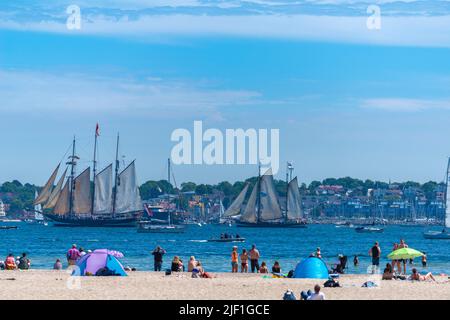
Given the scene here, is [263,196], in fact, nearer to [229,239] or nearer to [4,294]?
[229,239]

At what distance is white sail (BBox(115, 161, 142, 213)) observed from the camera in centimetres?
14838

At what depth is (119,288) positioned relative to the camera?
110 ft

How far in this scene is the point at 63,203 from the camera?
527ft

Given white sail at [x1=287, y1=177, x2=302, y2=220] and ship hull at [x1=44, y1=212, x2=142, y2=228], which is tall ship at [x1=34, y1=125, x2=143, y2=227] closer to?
ship hull at [x1=44, y1=212, x2=142, y2=228]

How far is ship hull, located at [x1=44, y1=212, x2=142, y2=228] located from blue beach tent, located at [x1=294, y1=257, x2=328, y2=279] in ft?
404

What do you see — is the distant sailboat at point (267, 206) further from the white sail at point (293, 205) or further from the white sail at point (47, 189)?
the white sail at point (47, 189)

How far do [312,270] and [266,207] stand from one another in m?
124

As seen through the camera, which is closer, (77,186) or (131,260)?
(131,260)

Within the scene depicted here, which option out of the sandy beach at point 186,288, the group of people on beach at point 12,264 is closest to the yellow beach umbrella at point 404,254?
the sandy beach at point 186,288

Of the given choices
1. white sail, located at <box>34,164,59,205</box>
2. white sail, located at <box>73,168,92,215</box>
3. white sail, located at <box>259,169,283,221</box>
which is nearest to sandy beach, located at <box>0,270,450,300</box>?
white sail, located at <box>34,164,59,205</box>

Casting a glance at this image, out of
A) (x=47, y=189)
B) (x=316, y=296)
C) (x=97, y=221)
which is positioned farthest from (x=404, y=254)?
(x=97, y=221)
